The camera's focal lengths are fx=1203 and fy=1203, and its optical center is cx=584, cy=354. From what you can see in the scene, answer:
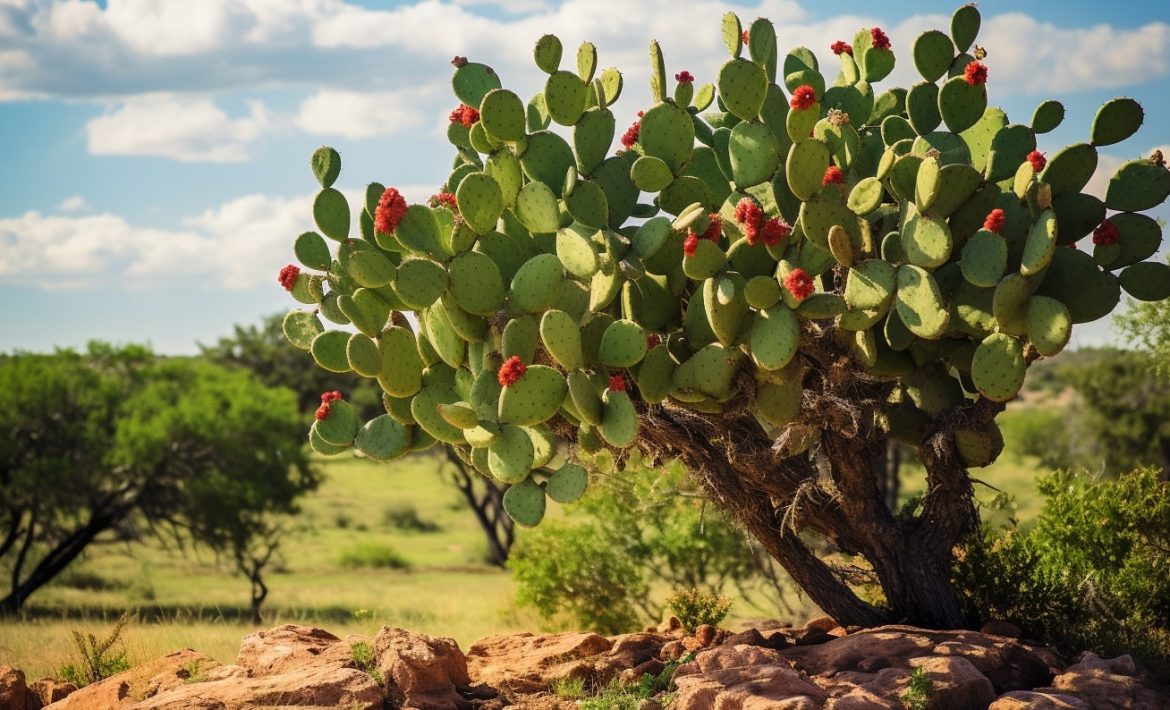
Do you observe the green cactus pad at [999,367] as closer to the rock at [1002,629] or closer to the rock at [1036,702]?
the rock at [1036,702]

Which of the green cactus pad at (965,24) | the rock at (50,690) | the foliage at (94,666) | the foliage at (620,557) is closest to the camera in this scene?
the green cactus pad at (965,24)

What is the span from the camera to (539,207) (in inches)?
248

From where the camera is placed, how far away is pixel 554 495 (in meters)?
6.18

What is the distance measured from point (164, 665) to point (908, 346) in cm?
489

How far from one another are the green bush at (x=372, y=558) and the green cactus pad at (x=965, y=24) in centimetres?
2309

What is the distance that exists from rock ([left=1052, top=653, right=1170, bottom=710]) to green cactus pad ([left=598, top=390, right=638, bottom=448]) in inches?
97.4

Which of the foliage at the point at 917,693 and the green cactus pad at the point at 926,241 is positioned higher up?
the green cactus pad at the point at 926,241

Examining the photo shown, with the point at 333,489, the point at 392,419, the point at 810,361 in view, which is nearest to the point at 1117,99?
the point at 810,361

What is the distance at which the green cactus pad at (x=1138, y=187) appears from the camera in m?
6.43

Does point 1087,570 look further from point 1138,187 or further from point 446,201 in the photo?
point 446,201

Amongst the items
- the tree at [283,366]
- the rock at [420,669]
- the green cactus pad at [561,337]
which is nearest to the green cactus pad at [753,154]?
the green cactus pad at [561,337]

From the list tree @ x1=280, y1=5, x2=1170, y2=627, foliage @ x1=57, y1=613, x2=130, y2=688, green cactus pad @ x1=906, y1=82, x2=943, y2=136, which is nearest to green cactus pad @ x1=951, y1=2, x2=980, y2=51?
tree @ x1=280, y1=5, x2=1170, y2=627

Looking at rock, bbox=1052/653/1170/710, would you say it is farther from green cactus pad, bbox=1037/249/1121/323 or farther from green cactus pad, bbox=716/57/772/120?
green cactus pad, bbox=716/57/772/120

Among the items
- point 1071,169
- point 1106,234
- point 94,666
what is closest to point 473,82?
point 1071,169
